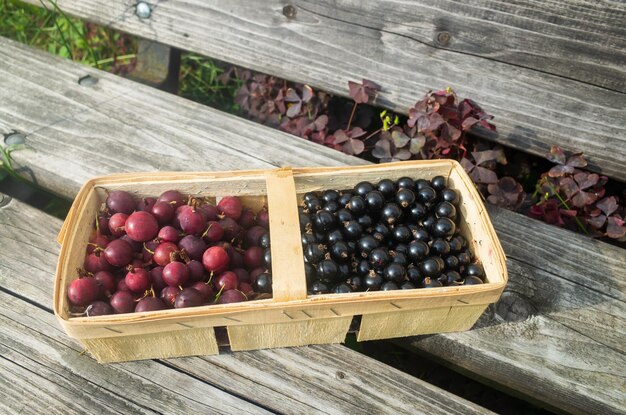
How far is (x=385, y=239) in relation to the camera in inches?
61.9

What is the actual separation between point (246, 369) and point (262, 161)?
0.82 metres

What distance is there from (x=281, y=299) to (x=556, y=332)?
2.89ft

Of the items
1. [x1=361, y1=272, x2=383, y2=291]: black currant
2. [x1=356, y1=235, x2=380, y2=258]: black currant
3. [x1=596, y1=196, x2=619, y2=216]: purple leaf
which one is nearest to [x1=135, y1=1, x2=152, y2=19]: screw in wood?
[x1=356, y1=235, x2=380, y2=258]: black currant

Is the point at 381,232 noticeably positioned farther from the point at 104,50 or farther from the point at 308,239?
A: the point at 104,50

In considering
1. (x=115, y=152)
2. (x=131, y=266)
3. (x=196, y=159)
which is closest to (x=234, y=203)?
(x=131, y=266)

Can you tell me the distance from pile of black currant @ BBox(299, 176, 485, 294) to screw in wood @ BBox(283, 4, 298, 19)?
3.06 ft

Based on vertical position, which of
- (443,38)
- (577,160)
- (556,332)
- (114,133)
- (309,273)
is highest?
(443,38)

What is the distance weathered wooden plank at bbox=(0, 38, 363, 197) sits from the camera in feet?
6.57

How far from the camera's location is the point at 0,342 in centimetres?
156

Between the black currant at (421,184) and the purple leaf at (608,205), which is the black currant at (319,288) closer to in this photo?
the black currant at (421,184)

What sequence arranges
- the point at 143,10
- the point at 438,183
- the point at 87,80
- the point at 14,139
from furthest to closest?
the point at 143,10
the point at 87,80
the point at 14,139
the point at 438,183

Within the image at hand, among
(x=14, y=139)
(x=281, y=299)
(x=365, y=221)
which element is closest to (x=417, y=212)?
(x=365, y=221)

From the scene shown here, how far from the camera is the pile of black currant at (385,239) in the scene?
4.83 feet

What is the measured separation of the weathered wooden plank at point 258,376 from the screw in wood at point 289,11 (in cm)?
139
